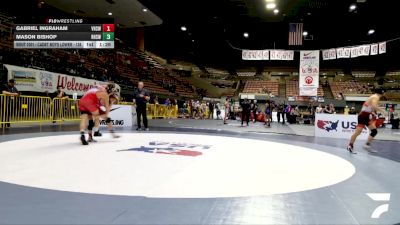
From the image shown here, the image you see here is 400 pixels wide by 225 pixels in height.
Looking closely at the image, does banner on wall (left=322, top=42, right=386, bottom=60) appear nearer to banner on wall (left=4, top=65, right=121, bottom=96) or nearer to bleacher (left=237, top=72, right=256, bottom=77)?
banner on wall (left=4, top=65, right=121, bottom=96)

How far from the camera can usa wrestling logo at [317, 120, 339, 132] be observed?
10491 millimetres

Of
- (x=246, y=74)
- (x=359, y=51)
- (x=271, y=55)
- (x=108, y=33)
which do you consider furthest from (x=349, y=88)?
(x=108, y=33)

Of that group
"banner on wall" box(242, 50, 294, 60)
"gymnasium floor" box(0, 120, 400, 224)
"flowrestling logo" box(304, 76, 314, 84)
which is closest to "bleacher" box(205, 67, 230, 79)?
"banner on wall" box(242, 50, 294, 60)

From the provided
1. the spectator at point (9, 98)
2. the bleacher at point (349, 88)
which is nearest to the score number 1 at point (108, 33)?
the spectator at point (9, 98)

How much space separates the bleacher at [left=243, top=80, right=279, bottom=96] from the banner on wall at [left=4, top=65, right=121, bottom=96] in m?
29.0

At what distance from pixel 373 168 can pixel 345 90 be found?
41.2 meters

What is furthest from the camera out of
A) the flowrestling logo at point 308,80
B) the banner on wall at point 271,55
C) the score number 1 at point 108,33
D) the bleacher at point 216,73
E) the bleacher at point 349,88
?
the bleacher at point 216,73

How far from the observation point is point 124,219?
210 cm

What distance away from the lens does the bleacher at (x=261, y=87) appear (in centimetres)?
4256

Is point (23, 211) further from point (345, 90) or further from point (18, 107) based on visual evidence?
point (345, 90)

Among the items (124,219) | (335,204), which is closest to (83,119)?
(124,219)

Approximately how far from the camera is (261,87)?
43594mm

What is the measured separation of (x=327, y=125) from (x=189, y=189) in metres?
8.89
